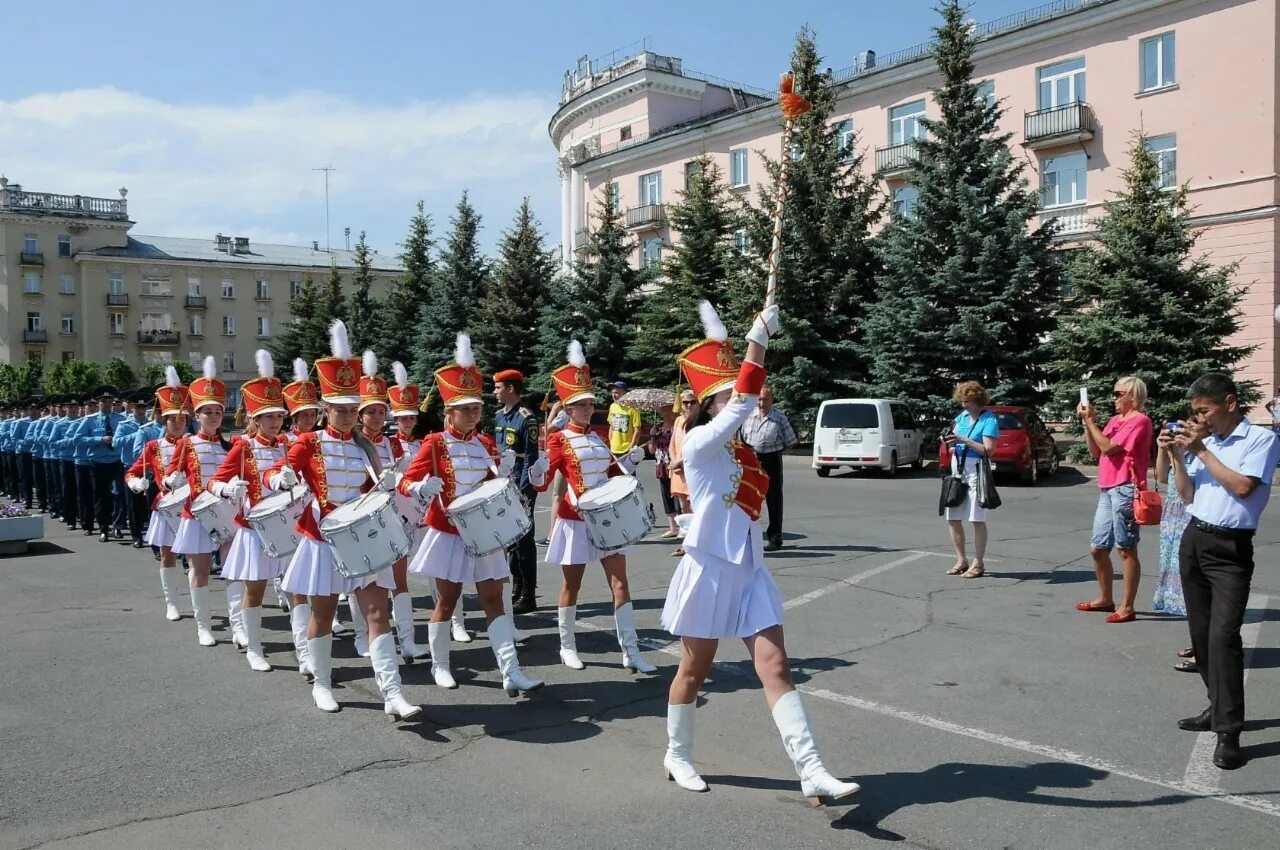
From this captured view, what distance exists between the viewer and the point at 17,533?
1448 centimetres

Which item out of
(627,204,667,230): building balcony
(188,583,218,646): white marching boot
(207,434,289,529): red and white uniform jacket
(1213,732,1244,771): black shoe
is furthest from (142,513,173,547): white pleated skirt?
(627,204,667,230): building balcony

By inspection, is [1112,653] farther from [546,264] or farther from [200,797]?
[546,264]

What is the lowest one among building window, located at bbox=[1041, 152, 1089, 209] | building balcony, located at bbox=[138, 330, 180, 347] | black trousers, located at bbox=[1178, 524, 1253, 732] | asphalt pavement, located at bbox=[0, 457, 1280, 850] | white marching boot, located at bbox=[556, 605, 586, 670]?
asphalt pavement, located at bbox=[0, 457, 1280, 850]

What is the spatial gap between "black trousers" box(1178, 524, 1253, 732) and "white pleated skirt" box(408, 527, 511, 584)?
13.5 feet

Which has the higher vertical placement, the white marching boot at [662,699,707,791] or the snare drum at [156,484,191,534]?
the snare drum at [156,484,191,534]

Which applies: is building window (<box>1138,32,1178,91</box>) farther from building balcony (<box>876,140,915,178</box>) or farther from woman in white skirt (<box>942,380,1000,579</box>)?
woman in white skirt (<box>942,380,1000,579</box>)

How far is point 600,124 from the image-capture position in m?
57.9

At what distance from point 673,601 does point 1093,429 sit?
489cm

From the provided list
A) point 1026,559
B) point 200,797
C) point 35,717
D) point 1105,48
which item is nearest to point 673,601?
point 200,797

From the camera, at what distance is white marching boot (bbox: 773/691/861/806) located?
15.6 feet

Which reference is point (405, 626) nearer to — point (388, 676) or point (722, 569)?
point (388, 676)

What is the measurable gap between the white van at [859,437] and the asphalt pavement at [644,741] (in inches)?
561

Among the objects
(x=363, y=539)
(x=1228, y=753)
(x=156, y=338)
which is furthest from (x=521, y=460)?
(x=156, y=338)

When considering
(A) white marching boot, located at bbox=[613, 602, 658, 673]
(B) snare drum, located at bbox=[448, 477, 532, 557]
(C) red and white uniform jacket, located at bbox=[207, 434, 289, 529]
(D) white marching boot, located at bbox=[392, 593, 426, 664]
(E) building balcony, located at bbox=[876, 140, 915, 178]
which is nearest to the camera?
(B) snare drum, located at bbox=[448, 477, 532, 557]
